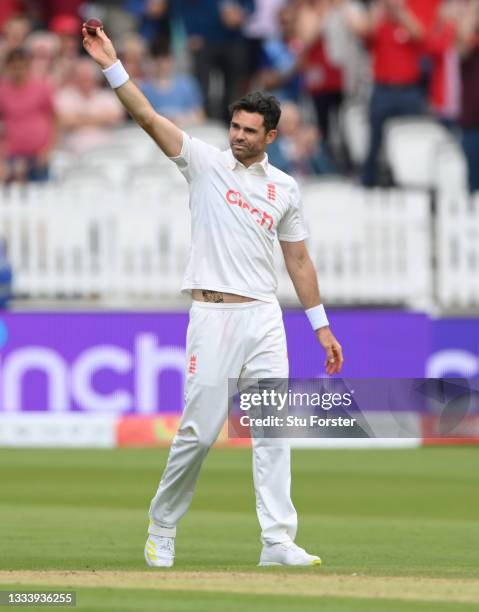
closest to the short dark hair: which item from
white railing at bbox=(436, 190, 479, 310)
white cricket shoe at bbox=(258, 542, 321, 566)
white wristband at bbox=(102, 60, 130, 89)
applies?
white wristband at bbox=(102, 60, 130, 89)

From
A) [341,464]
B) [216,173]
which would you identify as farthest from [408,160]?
[216,173]

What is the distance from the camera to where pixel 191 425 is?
27.5 ft

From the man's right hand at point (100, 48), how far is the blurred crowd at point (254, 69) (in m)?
9.75

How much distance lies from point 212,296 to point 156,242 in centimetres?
884

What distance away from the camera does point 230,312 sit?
841cm

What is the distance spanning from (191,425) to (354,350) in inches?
326

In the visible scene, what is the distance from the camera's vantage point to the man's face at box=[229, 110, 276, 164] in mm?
8414

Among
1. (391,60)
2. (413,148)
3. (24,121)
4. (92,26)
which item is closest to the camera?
(92,26)

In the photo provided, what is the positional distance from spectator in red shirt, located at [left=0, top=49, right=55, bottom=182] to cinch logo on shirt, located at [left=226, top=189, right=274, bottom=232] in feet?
31.5

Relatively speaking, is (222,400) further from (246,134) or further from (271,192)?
(246,134)

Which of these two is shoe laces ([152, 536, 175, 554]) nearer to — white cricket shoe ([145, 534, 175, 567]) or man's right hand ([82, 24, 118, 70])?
Result: white cricket shoe ([145, 534, 175, 567])

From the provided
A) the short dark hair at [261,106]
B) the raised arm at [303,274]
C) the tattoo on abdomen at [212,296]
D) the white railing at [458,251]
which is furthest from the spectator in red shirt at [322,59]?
the tattoo on abdomen at [212,296]

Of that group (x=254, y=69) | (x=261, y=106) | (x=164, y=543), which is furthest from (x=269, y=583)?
(x=254, y=69)

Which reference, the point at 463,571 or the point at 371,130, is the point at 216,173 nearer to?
the point at 463,571
